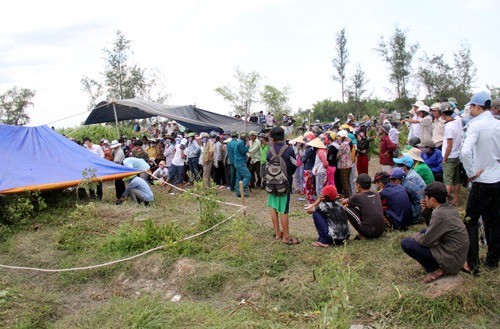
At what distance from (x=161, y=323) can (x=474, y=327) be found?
2.85 m

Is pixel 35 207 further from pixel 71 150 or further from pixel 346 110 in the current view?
pixel 346 110

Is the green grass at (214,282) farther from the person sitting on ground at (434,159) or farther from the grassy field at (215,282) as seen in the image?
the person sitting on ground at (434,159)

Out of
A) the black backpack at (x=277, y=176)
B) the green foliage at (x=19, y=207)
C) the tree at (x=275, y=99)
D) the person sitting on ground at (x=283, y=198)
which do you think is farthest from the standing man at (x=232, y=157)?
the tree at (x=275, y=99)

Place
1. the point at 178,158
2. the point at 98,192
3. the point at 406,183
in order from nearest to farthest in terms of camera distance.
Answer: the point at 406,183, the point at 98,192, the point at 178,158

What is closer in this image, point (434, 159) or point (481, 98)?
point (481, 98)

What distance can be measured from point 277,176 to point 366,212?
129 centimetres

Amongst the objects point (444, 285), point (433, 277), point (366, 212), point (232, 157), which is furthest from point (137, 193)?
point (444, 285)

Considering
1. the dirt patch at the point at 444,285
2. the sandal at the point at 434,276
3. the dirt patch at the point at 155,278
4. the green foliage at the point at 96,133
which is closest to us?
the dirt patch at the point at 444,285

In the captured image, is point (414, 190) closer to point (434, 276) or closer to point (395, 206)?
point (395, 206)

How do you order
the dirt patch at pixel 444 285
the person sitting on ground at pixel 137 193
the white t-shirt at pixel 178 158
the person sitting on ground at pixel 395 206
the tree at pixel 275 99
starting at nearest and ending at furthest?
1. the dirt patch at pixel 444 285
2. the person sitting on ground at pixel 395 206
3. the person sitting on ground at pixel 137 193
4. the white t-shirt at pixel 178 158
5. the tree at pixel 275 99

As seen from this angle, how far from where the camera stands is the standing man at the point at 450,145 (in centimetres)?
720

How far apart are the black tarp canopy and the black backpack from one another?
26.4 ft

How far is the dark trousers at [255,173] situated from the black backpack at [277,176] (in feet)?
19.7

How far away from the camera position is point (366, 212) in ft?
19.3
